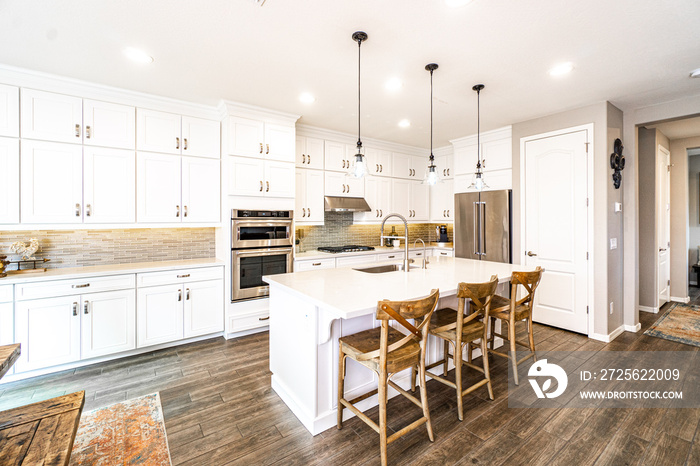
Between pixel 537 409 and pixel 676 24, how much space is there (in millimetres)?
2872

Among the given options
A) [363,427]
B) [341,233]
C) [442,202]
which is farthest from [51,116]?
[442,202]

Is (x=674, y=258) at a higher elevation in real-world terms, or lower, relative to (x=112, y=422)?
higher

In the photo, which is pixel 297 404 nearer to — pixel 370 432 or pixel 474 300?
pixel 370 432

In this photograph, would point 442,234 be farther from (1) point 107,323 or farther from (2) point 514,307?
(1) point 107,323

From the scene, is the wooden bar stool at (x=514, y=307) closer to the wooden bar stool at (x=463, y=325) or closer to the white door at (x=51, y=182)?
the wooden bar stool at (x=463, y=325)

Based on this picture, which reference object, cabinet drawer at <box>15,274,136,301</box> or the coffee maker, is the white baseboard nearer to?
the coffee maker

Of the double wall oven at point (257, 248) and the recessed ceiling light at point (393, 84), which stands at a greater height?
the recessed ceiling light at point (393, 84)

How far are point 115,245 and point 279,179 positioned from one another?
199 cm

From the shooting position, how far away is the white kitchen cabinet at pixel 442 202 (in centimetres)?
565

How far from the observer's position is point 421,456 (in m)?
1.87

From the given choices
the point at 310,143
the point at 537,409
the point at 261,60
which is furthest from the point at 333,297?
the point at 310,143

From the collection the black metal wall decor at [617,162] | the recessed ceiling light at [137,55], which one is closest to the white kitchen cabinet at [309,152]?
the recessed ceiling light at [137,55]

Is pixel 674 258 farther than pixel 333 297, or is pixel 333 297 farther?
pixel 674 258

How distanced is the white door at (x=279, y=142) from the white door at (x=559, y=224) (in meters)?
3.15
